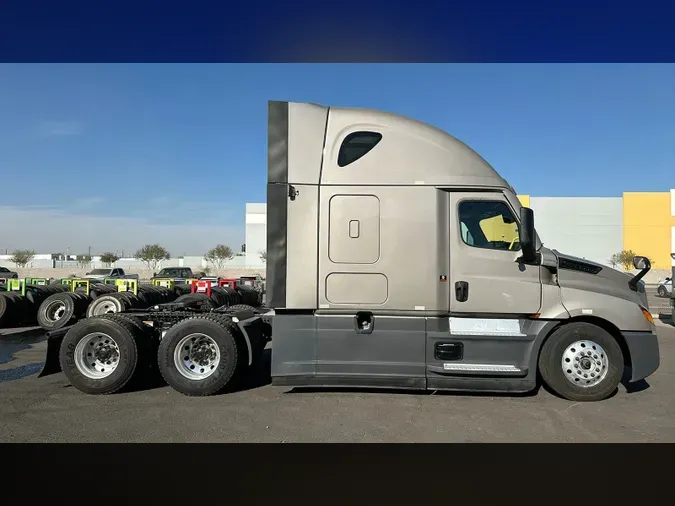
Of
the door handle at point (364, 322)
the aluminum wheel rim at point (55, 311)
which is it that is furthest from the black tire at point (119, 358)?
the aluminum wheel rim at point (55, 311)

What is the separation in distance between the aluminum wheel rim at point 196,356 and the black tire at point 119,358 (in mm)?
645

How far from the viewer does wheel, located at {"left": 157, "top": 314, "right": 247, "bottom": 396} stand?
6.68 meters

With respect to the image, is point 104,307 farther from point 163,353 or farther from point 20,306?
point 163,353

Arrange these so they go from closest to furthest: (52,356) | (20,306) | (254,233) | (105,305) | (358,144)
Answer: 1. (358,144)
2. (52,356)
3. (105,305)
4. (20,306)
5. (254,233)

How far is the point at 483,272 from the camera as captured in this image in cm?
636

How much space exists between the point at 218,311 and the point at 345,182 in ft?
10.2

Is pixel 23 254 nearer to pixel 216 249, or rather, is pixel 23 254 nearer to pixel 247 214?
pixel 216 249

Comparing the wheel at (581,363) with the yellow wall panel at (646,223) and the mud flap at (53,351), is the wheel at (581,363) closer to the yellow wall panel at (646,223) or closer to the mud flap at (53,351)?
the mud flap at (53,351)

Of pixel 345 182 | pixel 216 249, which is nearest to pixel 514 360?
pixel 345 182

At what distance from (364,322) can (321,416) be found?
Result: 1303 mm

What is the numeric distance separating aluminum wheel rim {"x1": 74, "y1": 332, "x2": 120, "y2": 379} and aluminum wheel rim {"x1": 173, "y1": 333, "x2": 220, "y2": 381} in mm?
908

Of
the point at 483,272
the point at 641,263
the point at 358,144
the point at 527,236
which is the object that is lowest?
the point at 483,272

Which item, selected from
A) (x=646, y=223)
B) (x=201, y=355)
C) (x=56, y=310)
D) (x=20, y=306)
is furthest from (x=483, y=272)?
(x=646, y=223)
